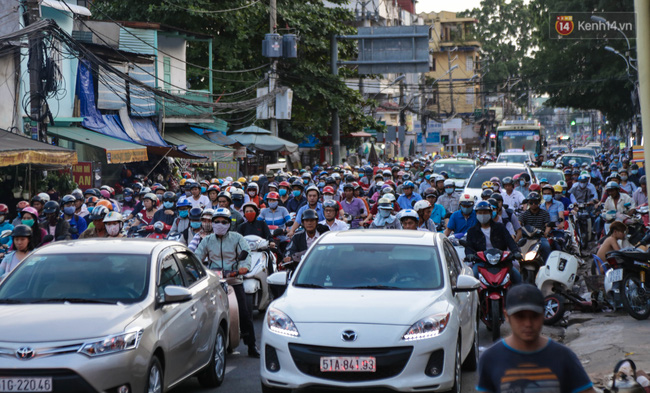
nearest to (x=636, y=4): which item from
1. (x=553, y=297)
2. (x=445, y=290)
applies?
(x=445, y=290)

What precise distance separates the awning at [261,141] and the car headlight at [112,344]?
2776cm

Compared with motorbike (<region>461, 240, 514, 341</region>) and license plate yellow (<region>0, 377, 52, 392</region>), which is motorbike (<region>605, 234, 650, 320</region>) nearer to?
motorbike (<region>461, 240, 514, 341</region>)

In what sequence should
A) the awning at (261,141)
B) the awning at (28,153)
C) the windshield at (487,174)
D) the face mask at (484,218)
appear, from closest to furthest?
the face mask at (484,218), the awning at (28,153), the windshield at (487,174), the awning at (261,141)

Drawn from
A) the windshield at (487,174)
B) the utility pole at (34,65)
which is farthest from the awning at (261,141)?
the utility pole at (34,65)

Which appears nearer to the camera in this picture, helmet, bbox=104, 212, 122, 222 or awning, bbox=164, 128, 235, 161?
helmet, bbox=104, 212, 122, 222

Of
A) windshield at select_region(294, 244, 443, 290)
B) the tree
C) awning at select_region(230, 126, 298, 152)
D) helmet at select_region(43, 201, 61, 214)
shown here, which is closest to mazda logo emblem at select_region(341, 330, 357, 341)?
windshield at select_region(294, 244, 443, 290)

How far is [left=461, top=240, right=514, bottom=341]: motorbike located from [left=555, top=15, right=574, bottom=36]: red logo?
6690mm

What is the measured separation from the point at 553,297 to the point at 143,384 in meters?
7.67

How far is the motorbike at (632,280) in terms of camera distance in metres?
12.8

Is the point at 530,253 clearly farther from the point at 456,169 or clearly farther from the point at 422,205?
the point at 456,169

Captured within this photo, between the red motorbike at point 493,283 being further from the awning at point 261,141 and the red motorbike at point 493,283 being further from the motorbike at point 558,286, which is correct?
the awning at point 261,141

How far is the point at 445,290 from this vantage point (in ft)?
27.7

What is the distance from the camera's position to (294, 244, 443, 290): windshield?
340 inches

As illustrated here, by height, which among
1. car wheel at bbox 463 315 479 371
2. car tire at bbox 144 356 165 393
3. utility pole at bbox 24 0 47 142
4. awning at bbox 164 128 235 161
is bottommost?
car wheel at bbox 463 315 479 371
